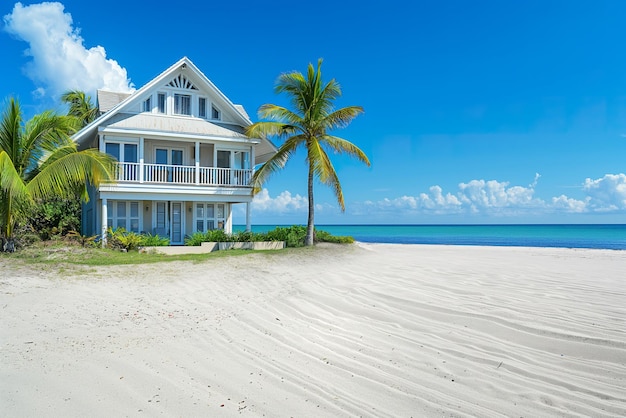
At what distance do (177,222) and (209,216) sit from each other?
1631 mm

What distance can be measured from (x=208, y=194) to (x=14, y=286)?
1133cm

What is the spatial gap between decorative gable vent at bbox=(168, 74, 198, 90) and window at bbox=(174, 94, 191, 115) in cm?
42

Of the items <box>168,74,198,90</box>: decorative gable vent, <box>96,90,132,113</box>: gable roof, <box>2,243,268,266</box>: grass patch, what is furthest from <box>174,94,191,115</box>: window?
<box>2,243,268,266</box>: grass patch

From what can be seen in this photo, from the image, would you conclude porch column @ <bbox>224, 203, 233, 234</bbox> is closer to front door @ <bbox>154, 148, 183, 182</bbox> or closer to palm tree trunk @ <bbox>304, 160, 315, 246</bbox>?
front door @ <bbox>154, 148, 183, 182</bbox>

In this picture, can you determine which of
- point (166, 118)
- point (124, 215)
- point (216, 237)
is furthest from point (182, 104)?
point (216, 237)

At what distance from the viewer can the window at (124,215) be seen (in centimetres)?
1956

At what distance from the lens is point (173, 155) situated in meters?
20.8

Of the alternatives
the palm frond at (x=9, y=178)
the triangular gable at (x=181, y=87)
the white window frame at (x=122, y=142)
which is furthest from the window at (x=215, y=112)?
the palm frond at (x=9, y=178)

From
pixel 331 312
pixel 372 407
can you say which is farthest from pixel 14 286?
pixel 372 407

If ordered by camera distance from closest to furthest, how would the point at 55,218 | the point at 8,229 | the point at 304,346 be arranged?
the point at 304,346 → the point at 8,229 → the point at 55,218

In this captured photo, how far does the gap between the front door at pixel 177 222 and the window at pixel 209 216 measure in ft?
2.45

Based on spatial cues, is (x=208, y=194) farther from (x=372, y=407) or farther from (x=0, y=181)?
(x=372, y=407)

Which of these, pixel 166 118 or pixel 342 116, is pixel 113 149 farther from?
pixel 342 116

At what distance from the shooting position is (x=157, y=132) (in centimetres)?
1825
